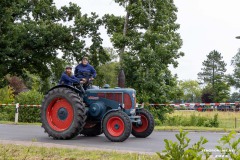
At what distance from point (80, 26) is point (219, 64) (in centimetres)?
9474

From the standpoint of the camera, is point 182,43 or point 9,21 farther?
point 182,43

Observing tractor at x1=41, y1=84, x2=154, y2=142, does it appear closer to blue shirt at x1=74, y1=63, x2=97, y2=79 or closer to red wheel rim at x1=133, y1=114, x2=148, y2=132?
red wheel rim at x1=133, y1=114, x2=148, y2=132

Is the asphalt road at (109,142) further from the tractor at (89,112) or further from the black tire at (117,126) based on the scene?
the tractor at (89,112)

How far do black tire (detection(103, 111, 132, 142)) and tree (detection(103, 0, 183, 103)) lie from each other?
1432cm

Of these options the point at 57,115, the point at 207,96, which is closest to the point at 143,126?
the point at 57,115

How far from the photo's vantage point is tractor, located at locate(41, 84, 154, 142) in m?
11.2

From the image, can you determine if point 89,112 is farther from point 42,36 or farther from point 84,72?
point 42,36

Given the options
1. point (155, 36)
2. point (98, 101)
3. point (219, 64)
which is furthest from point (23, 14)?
point (219, 64)

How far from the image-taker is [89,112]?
39.1 ft

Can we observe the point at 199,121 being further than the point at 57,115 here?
Yes

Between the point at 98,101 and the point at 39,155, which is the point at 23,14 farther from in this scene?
the point at 39,155

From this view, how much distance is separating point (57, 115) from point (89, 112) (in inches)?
36.3

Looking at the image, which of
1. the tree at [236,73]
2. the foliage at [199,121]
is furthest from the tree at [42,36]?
the tree at [236,73]

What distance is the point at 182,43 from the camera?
29.6 metres
